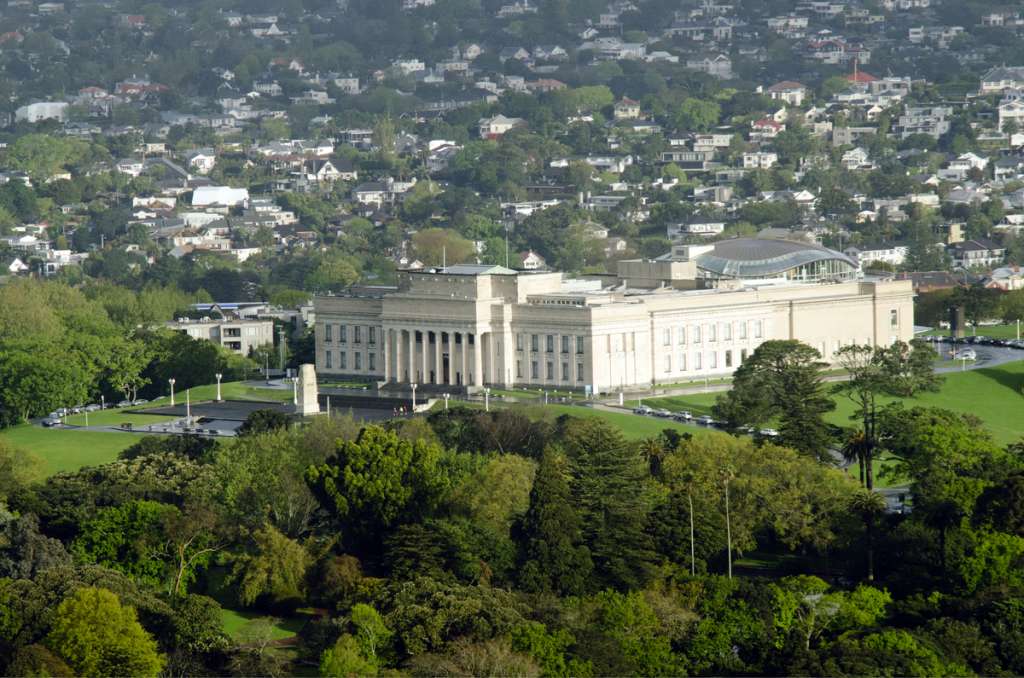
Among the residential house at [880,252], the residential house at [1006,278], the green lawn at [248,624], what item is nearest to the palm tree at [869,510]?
the green lawn at [248,624]

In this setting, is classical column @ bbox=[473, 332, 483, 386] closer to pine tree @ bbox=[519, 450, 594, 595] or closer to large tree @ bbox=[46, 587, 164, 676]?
pine tree @ bbox=[519, 450, 594, 595]

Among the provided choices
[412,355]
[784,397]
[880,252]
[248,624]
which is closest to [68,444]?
[412,355]

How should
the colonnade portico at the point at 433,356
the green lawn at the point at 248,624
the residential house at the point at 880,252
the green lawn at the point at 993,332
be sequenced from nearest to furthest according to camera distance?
the green lawn at the point at 248,624, the colonnade portico at the point at 433,356, the green lawn at the point at 993,332, the residential house at the point at 880,252

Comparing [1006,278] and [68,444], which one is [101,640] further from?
[1006,278]

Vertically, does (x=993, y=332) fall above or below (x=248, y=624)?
above

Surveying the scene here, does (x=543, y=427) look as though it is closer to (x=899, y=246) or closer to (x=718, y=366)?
(x=718, y=366)

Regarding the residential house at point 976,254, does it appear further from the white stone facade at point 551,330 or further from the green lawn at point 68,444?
the green lawn at point 68,444
